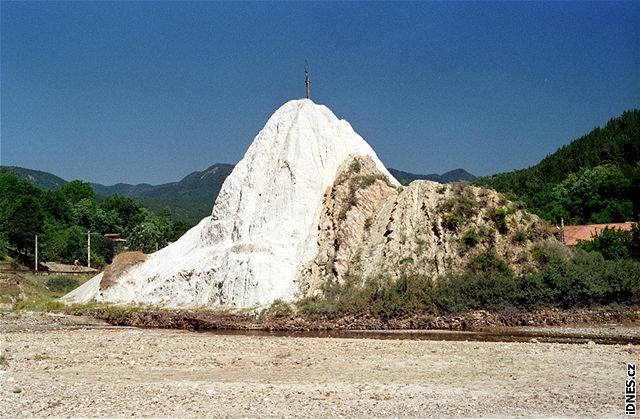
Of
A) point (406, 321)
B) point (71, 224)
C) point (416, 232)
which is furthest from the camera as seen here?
point (71, 224)

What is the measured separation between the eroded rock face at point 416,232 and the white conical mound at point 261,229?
1.74m

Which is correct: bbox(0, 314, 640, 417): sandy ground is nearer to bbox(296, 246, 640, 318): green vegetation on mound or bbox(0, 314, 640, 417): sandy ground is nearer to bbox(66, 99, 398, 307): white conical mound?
bbox(296, 246, 640, 318): green vegetation on mound

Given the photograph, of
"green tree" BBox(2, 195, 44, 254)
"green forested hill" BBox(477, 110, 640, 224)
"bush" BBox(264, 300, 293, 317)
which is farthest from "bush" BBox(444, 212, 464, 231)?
"green tree" BBox(2, 195, 44, 254)

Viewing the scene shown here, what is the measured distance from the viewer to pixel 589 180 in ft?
220

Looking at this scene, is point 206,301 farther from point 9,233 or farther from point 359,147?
point 9,233

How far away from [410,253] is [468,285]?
3.98m

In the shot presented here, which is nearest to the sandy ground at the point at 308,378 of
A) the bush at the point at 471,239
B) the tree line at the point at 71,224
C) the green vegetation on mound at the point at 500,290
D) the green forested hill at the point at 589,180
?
the green vegetation on mound at the point at 500,290

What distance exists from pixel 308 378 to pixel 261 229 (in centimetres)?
2382

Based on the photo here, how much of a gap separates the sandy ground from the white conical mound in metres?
11.5

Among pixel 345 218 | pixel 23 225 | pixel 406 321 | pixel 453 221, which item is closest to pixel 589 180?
pixel 453 221

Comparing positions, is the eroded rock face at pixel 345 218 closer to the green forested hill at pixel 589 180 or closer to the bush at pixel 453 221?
the bush at pixel 453 221

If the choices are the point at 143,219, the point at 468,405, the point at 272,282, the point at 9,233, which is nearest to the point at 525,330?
the point at 272,282

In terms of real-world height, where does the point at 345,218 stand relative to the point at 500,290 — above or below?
above

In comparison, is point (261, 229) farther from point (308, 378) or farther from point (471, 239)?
point (308, 378)
